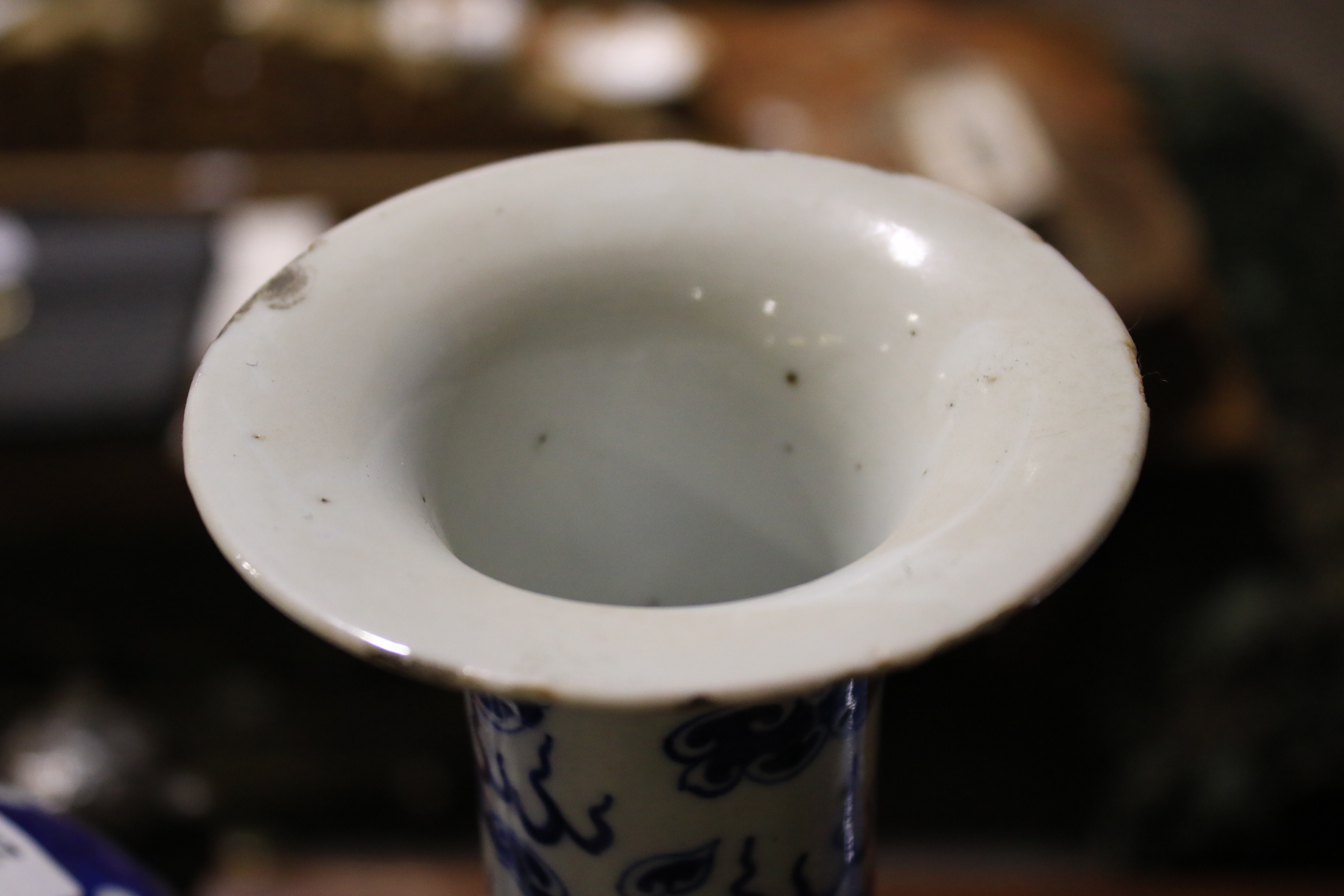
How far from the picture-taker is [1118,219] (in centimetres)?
144

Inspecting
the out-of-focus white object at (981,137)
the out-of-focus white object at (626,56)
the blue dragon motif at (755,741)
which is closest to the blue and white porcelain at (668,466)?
the blue dragon motif at (755,741)

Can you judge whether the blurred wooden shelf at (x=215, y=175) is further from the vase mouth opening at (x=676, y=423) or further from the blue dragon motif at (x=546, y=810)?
the blue dragon motif at (x=546, y=810)

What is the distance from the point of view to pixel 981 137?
4.90 feet

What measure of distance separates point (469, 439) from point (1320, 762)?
45.7 inches

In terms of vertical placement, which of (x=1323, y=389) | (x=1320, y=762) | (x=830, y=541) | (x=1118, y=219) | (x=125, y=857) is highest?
(x=830, y=541)

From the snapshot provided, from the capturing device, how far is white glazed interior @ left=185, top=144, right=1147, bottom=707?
0.33m

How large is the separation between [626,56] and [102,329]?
80cm

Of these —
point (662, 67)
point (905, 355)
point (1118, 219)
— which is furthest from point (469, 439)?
point (662, 67)

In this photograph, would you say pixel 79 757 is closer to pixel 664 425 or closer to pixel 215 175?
pixel 664 425

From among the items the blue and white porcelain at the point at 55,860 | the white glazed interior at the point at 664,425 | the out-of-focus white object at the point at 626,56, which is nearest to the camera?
the white glazed interior at the point at 664,425

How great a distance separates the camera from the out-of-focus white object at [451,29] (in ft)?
5.63

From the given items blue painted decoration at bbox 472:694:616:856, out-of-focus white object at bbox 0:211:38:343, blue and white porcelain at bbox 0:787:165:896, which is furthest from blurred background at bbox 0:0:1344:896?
blue painted decoration at bbox 472:694:616:856

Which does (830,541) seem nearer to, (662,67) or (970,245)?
(970,245)

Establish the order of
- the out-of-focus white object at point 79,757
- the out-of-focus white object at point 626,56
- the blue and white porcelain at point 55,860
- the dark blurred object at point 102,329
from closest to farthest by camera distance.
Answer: the blue and white porcelain at point 55,860, the out-of-focus white object at point 79,757, the dark blurred object at point 102,329, the out-of-focus white object at point 626,56
